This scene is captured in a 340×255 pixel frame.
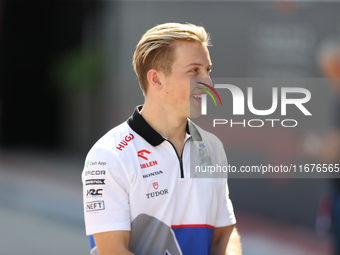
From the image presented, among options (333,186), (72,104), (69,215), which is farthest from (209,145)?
(72,104)

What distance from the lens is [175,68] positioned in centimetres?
148

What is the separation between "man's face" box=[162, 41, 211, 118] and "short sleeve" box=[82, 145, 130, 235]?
0.31 m

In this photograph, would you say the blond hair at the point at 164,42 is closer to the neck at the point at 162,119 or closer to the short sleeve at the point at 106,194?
the neck at the point at 162,119

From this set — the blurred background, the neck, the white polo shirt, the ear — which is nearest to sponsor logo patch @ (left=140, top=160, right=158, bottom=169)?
the white polo shirt

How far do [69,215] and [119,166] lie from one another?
4.25 metres

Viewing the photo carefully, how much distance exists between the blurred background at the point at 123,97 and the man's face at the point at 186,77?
1.03 meters

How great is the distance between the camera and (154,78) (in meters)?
1.52

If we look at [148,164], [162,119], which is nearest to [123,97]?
[162,119]

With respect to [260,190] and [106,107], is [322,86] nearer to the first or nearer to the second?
[260,190]

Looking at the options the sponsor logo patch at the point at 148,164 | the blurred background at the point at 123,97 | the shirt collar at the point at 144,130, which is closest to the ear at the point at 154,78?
the shirt collar at the point at 144,130

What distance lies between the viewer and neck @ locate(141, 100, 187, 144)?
1532 mm

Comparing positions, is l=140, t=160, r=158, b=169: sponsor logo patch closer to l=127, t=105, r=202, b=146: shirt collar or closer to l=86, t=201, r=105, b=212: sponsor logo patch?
l=127, t=105, r=202, b=146: shirt collar

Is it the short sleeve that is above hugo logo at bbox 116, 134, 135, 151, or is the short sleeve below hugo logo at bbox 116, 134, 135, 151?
below

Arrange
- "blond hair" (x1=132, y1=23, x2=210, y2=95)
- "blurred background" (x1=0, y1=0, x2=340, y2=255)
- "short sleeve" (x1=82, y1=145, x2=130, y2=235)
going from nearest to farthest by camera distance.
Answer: "short sleeve" (x1=82, y1=145, x2=130, y2=235) < "blond hair" (x1=132, y1=23, x2=210, y2=95) < "blurred background" (x1=0, y1=0, x2=340, y2=255)
